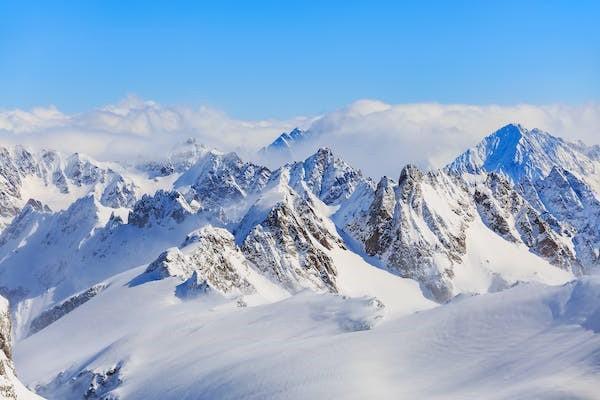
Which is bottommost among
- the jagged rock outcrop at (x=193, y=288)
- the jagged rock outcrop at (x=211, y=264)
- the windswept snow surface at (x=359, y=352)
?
the windswept snow surface at (x=359, y=352)

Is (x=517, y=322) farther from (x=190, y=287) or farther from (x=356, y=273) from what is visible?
(x=356, y=273)

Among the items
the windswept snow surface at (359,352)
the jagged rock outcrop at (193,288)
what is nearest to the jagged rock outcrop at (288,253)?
the jagged rock outcrop at (193,288)

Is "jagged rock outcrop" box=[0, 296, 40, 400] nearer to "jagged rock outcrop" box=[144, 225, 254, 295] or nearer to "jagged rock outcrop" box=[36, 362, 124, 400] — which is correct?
"jagged rock outcrop" box=[36, 362, 124, 400]

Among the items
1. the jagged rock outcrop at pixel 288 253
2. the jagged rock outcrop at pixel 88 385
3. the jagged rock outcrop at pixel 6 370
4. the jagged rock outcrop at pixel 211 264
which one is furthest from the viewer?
the jagged rock outcrop at pixel 288 253

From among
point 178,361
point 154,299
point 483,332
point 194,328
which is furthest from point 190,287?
point 483,332

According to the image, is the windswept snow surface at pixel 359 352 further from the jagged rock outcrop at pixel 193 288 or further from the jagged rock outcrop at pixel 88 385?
the jagged rock outcrop at pixel 193 288

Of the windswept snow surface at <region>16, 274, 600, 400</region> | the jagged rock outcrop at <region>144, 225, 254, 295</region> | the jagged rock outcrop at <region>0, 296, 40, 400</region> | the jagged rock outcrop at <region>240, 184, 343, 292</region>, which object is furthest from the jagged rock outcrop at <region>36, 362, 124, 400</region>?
the jagged rock outcrop at <region>240, 184, 343, 292</region>

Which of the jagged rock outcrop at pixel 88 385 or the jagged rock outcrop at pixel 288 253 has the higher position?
the jagged rock outcrop at pixel 288 253

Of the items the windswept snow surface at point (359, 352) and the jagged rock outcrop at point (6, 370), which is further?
the windswept snow surface at point (359, 352)

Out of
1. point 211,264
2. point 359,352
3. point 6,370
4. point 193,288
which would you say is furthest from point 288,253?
point 6,370
